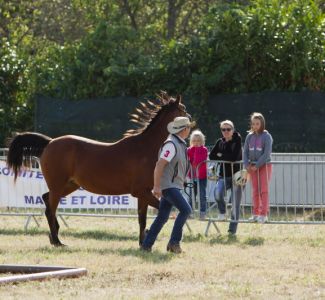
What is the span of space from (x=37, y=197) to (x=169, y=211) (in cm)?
450

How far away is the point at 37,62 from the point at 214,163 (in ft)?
32.3

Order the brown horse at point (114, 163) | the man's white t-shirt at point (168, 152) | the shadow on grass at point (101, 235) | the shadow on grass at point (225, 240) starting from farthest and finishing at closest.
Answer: the shadow on grass at point (101, 235) < the shadow on grass at point (225, 240) < the brown horse at point (114, 163) < the man's white t-shirt at point (168, 152)

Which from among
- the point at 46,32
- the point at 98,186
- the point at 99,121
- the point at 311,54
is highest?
the point at 46,32

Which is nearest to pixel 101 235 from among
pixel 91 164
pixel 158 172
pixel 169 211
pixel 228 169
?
pixel 91 164

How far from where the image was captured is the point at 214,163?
14.9 meters

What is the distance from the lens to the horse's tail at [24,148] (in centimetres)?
1412

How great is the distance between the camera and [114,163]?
43.9 ft

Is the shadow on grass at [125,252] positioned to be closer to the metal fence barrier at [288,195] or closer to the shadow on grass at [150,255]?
the shadow on grass at [150,255]

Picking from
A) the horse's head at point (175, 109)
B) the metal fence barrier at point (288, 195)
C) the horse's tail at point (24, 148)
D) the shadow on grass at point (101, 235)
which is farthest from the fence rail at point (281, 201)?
the horse's tail at point (24, 148)

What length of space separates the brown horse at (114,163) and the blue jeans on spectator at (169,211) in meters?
1.00

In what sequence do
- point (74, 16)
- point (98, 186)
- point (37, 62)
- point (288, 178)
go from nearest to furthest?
point (98, 186) < point (288, 178) < point (37, 62) < point (74, 16)

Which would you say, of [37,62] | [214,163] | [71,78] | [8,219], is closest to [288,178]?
[214,163]

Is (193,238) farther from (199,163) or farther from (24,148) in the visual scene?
(24,148)

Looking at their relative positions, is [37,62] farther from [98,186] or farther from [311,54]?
[98,186]
